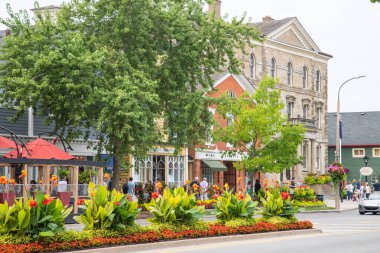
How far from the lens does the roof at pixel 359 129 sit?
9300cm

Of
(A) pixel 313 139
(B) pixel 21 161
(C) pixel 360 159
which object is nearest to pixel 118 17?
(B) pixel 21 161

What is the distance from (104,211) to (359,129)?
78.1m

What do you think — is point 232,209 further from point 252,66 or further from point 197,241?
point 252,66

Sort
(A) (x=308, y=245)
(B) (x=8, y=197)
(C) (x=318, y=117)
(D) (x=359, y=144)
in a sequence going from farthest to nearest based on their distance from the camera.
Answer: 1. (D) (x=359, y=144)
2. (C) (x=318, y=117)
3. (B) (x=8, y=197)
4. (A) (x=308, y=245)

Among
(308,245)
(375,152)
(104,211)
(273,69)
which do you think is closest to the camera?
(104,211)

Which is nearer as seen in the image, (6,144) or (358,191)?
(6,144)

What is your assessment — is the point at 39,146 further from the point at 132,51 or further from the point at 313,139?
the point at 313,139

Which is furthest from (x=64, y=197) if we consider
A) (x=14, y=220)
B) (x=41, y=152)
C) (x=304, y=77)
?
(x=304, y=77)

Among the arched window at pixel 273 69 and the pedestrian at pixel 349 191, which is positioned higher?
the arched window at pixel 273 69

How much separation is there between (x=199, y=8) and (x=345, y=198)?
1468 inches

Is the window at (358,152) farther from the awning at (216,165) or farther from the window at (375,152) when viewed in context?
the awning at (216,165)

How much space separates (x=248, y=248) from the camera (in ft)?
68.4

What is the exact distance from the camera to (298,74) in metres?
71.2

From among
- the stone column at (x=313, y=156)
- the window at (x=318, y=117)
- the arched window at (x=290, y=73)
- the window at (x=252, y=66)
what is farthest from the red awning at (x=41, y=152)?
the window at (x=318, y=117)
